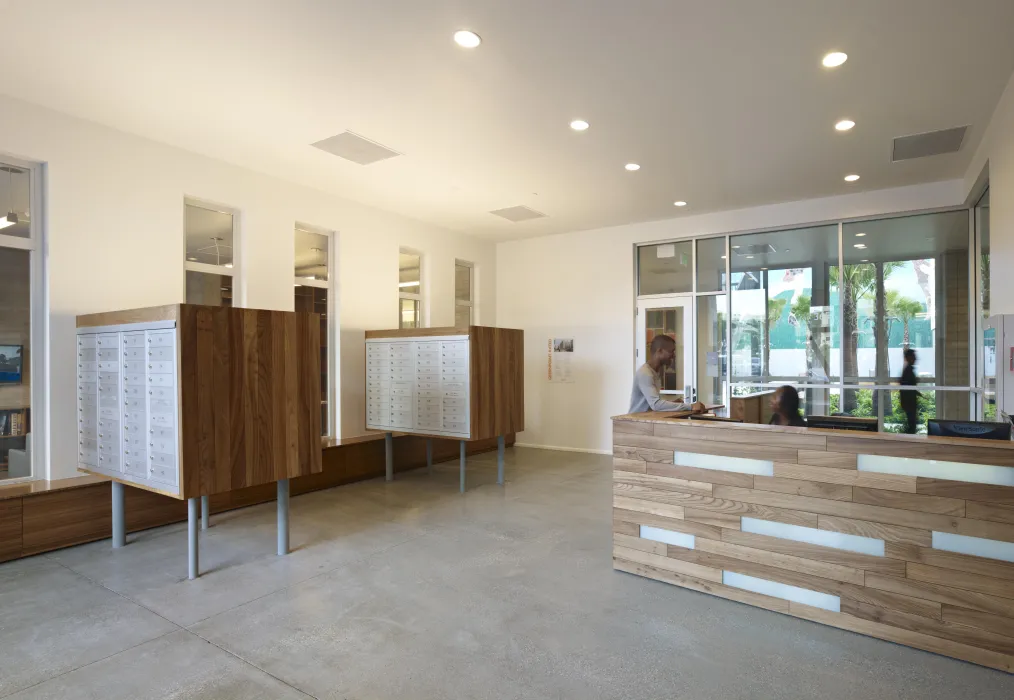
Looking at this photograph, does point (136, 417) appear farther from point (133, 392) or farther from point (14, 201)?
point (14, 201)

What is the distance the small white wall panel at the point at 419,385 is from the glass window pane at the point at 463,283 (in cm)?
235

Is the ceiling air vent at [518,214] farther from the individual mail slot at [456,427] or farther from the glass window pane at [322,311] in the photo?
the individual mail slot at [456,427]

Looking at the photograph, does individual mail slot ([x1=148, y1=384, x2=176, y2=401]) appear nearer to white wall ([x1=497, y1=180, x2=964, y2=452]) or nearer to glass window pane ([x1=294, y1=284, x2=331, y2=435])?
glass window pane ([x1=294, y1=284, x2=331, y2=435])

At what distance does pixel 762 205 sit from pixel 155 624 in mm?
7309

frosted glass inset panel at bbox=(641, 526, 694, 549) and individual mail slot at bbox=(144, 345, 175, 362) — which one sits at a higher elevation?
individual mail slot at bbox=(144, 345, 175, 362)

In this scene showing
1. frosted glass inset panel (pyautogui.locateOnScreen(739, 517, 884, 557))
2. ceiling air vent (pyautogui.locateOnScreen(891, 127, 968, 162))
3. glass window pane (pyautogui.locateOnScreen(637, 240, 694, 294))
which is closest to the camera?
frosted glass inset panel (pyautogui.locateOnScreen(739, 517, 884, 557))

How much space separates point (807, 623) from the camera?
9.77 ft

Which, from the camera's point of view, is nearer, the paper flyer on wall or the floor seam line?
the floor seam line

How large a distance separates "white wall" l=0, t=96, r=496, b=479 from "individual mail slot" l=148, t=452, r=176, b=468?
4.55ft

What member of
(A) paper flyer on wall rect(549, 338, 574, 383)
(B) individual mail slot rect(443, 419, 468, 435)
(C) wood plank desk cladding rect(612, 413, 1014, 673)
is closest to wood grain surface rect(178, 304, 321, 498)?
(B) individual mail slot rect(443, 419, 468, 435)

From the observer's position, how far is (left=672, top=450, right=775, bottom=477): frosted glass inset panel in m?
3.16

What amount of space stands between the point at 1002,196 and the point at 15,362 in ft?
24.9

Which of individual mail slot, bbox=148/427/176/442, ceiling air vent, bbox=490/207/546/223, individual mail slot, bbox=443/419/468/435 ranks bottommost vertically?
individual mail slot, bbox=443/419/468/435

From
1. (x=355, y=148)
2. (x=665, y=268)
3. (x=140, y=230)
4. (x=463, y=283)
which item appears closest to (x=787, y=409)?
(x=355, y=148)
